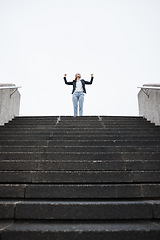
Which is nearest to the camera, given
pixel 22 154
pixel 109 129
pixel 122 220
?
pixel 122 220

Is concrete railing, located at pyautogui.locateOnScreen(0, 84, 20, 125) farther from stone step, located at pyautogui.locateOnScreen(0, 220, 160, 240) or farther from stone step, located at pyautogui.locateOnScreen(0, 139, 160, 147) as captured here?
stone step, located at pyautogui.locateOnScreen(0, 220, 160, 240)

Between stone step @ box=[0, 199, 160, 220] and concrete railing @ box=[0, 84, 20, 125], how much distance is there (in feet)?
12.6

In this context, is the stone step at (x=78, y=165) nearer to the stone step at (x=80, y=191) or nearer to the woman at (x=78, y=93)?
the stone step at (x=80, y=191)

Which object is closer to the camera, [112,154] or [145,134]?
[112,154]

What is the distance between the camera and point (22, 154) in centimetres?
328

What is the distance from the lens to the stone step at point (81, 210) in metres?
2.10

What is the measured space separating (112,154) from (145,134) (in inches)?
66.5

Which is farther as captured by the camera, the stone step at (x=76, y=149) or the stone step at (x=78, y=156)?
the stone step at (x=76, y=149)

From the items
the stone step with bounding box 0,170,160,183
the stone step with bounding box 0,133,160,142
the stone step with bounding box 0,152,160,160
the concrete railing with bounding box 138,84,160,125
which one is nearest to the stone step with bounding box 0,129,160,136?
→ the stone step with bounding box 0,133,160,142

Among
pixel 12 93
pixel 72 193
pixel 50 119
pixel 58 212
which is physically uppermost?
pixel 12 93
